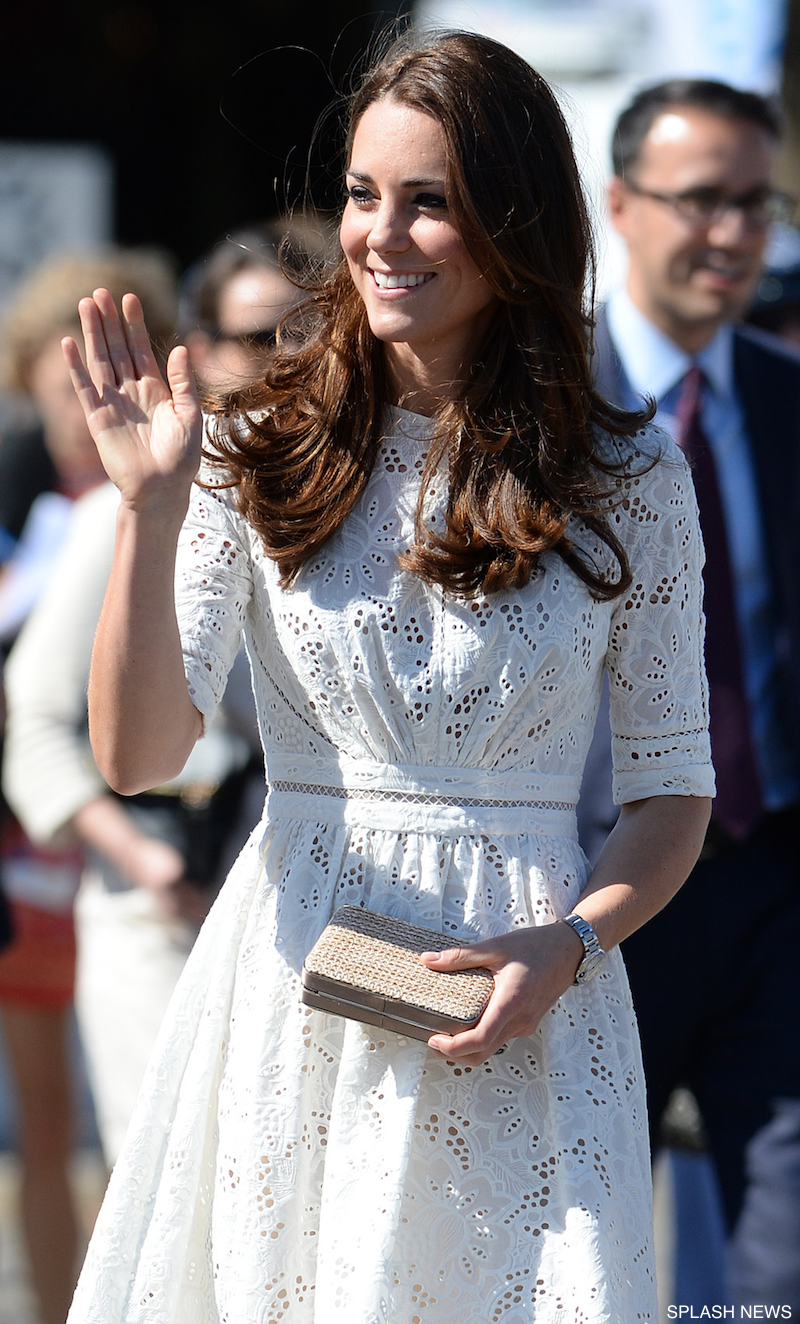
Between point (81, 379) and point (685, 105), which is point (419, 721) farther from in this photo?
point (685, 105)

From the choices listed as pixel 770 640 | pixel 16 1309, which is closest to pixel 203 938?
pixel 770 640

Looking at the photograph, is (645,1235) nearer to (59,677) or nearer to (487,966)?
(487,966)

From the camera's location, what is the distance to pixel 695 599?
222 centimetres

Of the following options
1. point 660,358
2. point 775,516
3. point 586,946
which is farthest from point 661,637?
point 660,358

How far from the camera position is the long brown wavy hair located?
207 cm

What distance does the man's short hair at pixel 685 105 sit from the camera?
3.54 meters

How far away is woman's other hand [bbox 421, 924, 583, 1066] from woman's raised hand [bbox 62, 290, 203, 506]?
0.62m

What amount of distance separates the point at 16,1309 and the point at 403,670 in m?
2.87

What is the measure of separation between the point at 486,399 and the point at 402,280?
0.20 metres

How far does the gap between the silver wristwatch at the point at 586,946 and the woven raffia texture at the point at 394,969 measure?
0.14 meters

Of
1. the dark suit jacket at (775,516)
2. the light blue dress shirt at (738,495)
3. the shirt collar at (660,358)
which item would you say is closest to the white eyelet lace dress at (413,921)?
the dark suit jacket at (775,516)

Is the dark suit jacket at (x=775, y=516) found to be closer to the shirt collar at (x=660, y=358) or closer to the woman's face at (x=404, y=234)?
the shirt collar at (x=660, y=358)

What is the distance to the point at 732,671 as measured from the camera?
319cm

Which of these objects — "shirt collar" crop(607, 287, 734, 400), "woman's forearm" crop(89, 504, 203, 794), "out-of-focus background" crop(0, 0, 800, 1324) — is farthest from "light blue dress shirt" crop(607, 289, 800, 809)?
"out-of-focus background" crop(0, 0, 800, 1324)
